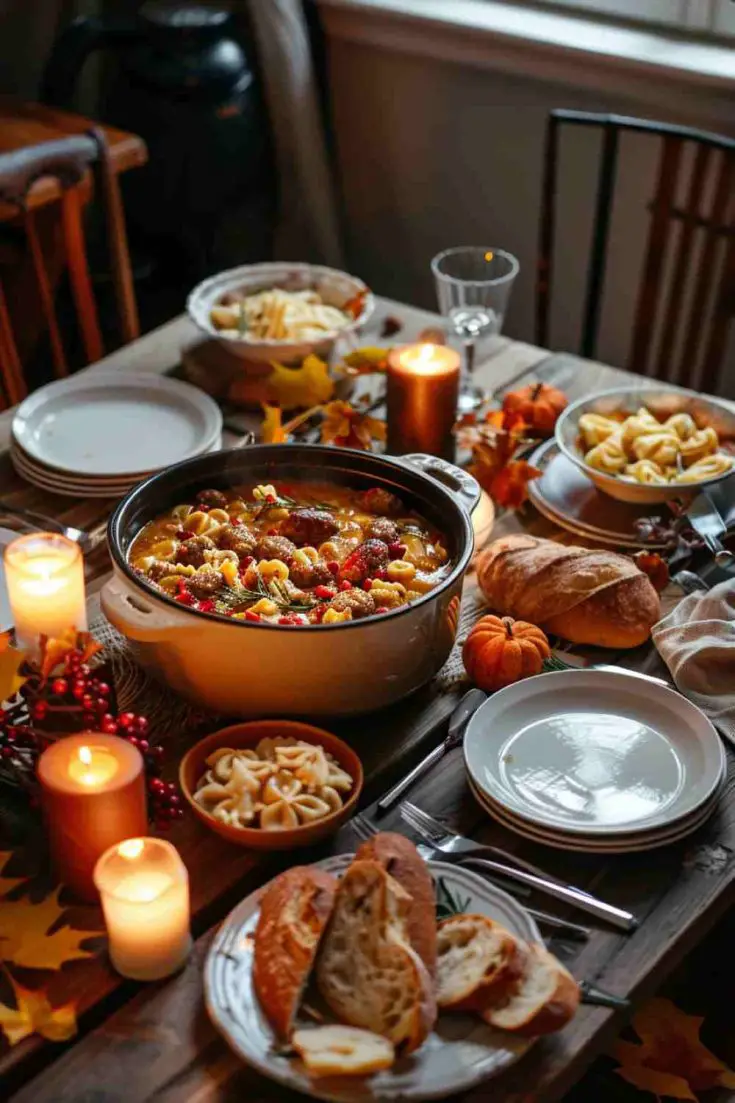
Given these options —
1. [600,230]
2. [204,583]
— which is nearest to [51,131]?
[600,230]

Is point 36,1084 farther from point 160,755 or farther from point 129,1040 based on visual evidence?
point 160,755

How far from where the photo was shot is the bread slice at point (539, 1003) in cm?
107

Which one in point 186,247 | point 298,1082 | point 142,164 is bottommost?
point 186,247

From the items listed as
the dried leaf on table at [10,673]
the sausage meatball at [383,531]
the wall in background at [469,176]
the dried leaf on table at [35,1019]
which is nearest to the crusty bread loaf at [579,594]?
the sausage meatball at [383,531]

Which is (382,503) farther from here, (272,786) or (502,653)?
(272,786)

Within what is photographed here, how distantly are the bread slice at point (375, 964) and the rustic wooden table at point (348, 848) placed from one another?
0.27ft

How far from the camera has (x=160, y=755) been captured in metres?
1.30

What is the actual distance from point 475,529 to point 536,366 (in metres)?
0.57

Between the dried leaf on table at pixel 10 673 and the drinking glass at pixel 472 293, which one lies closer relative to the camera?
the dried leaf on table at pixel 10 673

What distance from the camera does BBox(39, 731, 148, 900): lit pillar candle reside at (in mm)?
1177

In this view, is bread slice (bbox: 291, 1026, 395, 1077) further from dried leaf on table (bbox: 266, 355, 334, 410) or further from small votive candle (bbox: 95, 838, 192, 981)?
dried leaf on table (bbox: 266, 355, 334, 410)

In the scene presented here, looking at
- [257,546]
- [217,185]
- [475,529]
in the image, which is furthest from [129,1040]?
[217,185]

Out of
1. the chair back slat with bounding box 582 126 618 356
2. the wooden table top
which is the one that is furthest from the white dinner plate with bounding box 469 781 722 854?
the wooden table top

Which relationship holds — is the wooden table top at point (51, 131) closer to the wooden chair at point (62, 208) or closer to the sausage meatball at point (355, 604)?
the wooden chair at point (62, 208)
